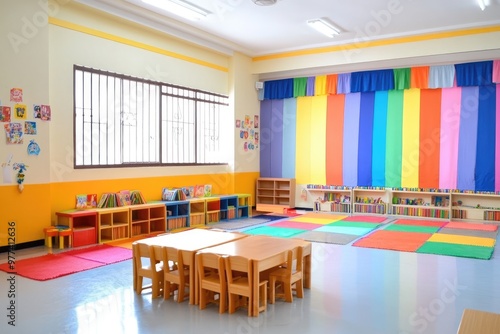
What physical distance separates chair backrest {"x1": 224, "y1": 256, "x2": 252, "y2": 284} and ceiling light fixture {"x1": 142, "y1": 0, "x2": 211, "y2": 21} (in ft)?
17.2

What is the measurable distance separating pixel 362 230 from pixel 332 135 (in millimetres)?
3573

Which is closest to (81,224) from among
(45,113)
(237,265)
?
(45,113)

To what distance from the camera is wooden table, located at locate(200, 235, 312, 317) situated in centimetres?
390

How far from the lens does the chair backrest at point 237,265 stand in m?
3.90

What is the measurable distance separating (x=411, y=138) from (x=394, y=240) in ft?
12.6

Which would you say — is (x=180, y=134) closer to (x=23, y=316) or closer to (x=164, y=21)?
(x=164, y=21)

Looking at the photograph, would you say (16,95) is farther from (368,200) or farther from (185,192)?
(368,200)

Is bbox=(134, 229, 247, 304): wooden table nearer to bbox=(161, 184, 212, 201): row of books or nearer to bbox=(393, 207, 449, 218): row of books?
bbox=(161, 184, 212, 201): row of books

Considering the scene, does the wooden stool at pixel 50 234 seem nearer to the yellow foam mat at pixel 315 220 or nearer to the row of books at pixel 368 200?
the yellow foam mat at pixel 315 220

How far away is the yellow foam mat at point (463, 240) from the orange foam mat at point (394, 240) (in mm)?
174

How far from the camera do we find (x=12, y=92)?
640 centimetres

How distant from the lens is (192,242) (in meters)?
4.76

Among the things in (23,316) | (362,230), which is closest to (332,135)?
(362,230)

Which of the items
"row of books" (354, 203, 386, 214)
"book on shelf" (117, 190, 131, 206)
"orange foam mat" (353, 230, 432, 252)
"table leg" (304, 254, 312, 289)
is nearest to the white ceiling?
"book on shelf" (117, 190, 131, 206)
